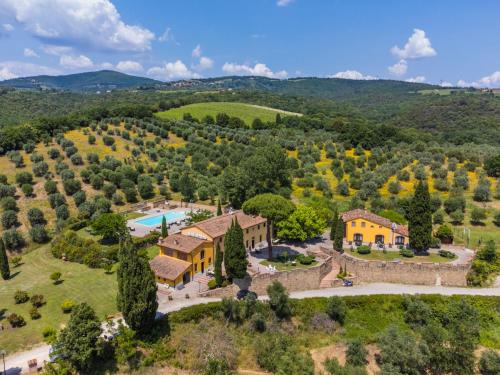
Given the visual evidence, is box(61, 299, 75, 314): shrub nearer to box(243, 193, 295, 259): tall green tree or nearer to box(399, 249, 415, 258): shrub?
box(243, 193, 295, 259): tall green tree

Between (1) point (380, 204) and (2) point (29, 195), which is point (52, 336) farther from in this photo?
(1) point (380, 204)

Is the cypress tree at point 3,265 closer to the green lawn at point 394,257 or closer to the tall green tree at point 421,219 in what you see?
the green lawn at point 394,257

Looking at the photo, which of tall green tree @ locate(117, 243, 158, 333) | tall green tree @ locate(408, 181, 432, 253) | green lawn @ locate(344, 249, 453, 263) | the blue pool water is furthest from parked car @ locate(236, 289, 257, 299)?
the blue pool water

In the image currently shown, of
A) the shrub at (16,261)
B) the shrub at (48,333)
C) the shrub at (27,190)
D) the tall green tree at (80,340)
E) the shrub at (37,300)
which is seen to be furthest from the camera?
the shrub at (27,190)

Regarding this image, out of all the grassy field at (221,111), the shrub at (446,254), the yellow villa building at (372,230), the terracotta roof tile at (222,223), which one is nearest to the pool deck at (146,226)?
the terracotta roof tile at (222,223)

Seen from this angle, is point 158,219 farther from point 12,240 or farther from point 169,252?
point 12,240

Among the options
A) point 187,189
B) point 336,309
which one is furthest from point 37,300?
point 187,189
